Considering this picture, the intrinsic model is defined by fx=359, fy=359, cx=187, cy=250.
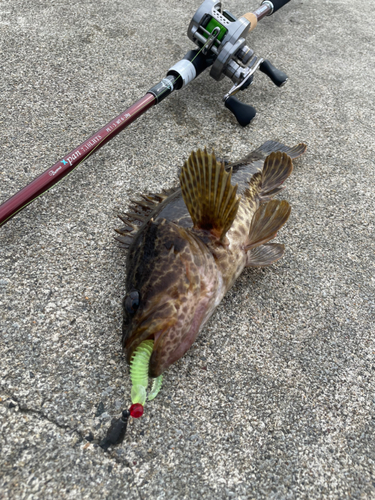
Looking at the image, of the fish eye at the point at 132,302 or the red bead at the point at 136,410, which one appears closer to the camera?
the red bead at the point at 136,410

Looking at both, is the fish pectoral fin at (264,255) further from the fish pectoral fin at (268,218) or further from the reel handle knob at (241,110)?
the reel handle knob at (241,110)

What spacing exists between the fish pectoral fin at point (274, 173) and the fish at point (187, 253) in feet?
1.33

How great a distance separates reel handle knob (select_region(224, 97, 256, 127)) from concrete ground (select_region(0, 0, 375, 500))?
0.12 metres

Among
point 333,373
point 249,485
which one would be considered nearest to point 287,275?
point 333,373

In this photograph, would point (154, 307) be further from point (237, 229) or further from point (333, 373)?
point (333, 373)

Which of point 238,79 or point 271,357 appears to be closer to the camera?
point 271,357

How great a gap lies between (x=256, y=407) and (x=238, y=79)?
275 centimetres

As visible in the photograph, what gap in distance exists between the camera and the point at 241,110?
3.30 m

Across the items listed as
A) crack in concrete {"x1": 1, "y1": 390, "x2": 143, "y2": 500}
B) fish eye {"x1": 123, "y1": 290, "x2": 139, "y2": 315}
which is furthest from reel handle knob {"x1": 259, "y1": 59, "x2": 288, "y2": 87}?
crack in concrete {"x1": 1, "y1": 390, "x2": 143, "y2": 500}

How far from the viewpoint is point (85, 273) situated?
2287 mm

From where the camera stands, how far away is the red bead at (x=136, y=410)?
66.5 inches

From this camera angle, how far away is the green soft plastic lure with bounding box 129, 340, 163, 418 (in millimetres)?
1688

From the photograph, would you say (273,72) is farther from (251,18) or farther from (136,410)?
(136,410)

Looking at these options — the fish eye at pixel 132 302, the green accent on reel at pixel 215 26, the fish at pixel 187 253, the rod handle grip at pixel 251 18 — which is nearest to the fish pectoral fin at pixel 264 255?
the fish at pixel 187 253
